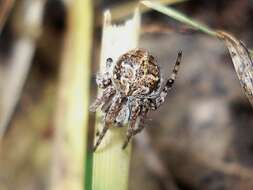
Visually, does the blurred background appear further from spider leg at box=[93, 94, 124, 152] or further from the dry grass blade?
spider leg at box=[93, 94, 124, 152]

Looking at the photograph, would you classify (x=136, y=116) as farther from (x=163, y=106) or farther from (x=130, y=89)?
(x=163, y=106)

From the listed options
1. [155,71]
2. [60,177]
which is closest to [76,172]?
[60,177]

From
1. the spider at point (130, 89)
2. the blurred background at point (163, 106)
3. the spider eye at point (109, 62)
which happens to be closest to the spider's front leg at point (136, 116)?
the spider at point (130, 89)

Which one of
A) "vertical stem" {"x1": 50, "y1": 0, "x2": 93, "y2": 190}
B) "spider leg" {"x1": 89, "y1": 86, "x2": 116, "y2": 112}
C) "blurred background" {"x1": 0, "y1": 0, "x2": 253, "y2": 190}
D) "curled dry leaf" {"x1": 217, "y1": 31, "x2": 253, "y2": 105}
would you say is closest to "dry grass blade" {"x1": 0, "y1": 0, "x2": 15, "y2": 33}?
"blurred background" {"x1": 0, "y1": 0, "x2": 253, "y2": 190}

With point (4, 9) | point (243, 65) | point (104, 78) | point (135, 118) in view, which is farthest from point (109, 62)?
point (4, 9)

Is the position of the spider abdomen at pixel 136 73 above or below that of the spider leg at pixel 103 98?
above

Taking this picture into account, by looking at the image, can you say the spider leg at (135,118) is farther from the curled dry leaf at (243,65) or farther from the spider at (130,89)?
the curled dry leaf at (243,65)

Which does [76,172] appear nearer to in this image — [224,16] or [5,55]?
[5,55]
